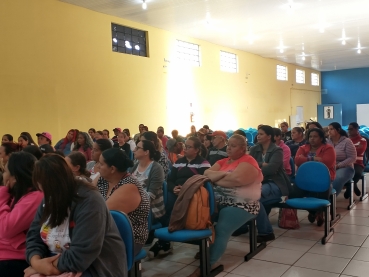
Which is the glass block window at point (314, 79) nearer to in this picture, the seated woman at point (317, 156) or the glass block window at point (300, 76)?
the glass block window at point (300, 76)

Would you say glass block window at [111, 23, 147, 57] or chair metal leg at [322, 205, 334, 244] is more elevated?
glass block window at [111, 23, 147, 57]

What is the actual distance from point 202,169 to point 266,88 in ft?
46.2

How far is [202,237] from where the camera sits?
310 cm

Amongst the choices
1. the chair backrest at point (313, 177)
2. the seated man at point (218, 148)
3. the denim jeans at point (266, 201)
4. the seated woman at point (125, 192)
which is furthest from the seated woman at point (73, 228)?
the seated man at point (218, 148)

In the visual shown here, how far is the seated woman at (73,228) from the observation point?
5.80 feet

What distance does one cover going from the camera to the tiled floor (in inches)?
134

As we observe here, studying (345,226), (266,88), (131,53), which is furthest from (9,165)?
(266,88)

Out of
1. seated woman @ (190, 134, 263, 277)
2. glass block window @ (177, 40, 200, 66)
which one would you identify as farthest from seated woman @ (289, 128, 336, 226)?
glass block window @ (177, 40, 200, 66)

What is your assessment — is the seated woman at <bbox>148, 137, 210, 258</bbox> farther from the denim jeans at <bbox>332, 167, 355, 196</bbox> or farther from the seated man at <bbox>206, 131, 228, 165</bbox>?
the denim jeans at <bbox>332, 167, 355, 196</bbox>

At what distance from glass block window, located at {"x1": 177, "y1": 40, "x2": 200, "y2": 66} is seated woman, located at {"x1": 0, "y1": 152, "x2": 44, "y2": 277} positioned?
1036cm

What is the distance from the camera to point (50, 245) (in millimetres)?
1942

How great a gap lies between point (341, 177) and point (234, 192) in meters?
2.28

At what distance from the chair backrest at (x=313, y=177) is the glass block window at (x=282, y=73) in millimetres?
15033

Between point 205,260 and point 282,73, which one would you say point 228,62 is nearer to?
point 282,73
